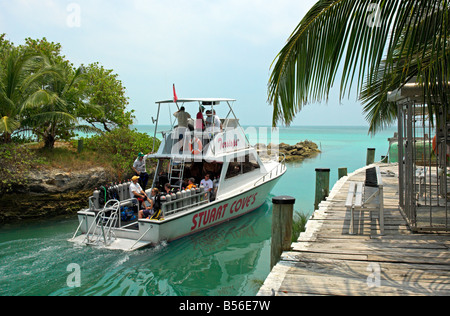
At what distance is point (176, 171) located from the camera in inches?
508

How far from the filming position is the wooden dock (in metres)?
4.15

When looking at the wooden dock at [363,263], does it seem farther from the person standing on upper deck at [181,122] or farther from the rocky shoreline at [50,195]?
the rocky shoreline at [50,195]

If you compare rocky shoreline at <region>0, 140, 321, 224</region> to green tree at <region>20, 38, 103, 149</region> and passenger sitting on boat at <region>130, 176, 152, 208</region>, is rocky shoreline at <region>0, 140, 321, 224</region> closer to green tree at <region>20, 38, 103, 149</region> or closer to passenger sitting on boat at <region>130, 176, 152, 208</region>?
green tree at <region>20, 38, 103, 149</region>

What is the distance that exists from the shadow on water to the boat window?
225cm

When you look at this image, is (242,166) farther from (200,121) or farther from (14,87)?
(14,87)

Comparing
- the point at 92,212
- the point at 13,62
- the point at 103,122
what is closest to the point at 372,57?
the point at 92,212

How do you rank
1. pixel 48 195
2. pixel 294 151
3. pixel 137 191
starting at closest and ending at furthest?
pixel 137 191 → pixel 48 195 → pixel 294 151

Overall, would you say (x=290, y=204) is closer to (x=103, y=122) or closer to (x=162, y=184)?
(x=162, y=184)

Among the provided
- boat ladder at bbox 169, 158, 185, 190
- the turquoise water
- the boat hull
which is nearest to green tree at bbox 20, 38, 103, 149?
the turquoise water


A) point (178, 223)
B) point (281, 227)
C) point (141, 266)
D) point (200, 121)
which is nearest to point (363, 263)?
point (281, 227)

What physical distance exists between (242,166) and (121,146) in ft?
25.8

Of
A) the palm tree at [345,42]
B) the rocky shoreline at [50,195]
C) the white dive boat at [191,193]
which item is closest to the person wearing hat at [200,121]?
the white dive boat at [191,193]

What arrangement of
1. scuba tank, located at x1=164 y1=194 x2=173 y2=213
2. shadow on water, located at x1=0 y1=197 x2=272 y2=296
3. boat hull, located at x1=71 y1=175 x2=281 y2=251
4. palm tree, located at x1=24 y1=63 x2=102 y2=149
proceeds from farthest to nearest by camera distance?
palm tree, located at x1=24 y1=63 x2=102 y2=149 → scuba tank, located at x1=164 y1=194 x2=173 y2=213 → boat hull, located at x1=71 y1=175 x2=281 y2=251 → shadow on water, located at x1=0 y1=197 x2=272 y2=296
